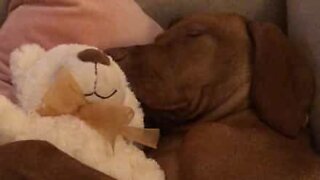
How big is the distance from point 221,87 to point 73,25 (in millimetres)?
301

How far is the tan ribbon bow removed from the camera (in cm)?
116

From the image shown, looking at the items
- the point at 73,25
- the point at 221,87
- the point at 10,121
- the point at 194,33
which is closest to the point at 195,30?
the point at 194,33

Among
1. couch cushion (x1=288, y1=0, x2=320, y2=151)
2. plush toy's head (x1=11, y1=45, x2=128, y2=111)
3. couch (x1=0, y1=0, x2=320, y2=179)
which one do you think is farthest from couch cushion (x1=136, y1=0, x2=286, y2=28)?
plush toy's head (x1=11, y1=45, x2=128, y2=111)

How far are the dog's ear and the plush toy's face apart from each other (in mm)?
276

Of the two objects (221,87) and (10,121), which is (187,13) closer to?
(221,87)

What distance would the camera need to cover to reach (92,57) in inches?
46.4

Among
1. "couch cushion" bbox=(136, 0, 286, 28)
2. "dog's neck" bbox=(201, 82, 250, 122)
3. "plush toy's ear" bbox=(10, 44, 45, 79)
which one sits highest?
"plush toy's ear" bbox=(10, 44, 45, 79)

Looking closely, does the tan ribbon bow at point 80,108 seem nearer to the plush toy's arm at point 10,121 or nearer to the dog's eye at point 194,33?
the plush toy's arm at point 10,121

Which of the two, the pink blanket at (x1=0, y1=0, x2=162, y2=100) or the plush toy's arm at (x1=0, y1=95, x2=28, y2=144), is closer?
the plush toy's arm at (x1=0, y1=95, x2=28, y2=144)

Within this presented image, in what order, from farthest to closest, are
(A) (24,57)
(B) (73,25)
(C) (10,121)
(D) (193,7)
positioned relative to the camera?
(D) (193,7)
(B) (73,25)
(A) (24,57)
(C) (10,121)

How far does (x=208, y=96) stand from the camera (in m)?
1.32

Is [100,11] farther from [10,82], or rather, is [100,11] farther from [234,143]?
[234,143]

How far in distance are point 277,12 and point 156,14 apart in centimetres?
25

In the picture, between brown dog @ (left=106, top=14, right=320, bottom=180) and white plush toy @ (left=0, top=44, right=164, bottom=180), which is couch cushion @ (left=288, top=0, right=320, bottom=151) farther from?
white plush toy @ (left=0, top=44, right=164, bottom=180)
